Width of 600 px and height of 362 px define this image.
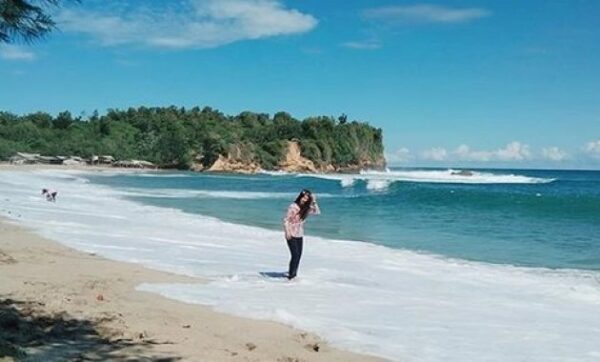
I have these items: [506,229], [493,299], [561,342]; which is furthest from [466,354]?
[506,229]

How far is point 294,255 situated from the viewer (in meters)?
11.8

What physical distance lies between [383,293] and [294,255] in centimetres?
184

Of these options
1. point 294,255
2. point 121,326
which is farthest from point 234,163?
point 121,326

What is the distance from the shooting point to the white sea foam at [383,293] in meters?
7.83

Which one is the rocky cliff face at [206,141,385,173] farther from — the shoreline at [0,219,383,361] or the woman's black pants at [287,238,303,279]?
the shoreline at [0,219,383,361]

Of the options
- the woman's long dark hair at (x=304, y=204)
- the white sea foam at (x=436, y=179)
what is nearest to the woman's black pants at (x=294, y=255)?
the woman's long dark hair at (x=304, y=204)

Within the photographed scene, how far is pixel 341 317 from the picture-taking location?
885 centimetres

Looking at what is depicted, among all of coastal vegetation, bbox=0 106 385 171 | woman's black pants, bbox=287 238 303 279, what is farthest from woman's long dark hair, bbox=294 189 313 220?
coastal vegetation, bbox=0 106 385 171

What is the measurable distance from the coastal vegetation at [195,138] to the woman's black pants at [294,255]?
112785 mm

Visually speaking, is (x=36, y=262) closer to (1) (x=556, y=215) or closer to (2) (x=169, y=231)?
(2) (x=169, y=231)

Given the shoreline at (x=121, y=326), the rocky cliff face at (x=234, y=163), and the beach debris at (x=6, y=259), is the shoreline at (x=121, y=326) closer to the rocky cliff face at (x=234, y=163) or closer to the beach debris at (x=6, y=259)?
the beach debris at (x=6, y=259)

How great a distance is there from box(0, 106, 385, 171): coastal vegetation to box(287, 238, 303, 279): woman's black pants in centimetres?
11278

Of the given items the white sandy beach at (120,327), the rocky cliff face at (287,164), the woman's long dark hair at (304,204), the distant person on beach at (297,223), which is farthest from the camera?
the rocky cliff face at (287,164)

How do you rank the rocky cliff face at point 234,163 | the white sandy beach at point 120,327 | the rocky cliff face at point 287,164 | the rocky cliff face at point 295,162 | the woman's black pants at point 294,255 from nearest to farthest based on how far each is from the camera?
the white sandy beach at point 120,327
the woman's black pants at point 294,255
the rocky cliff face at point 234,163
the rocky cliff face at point 287,164
the rocky cliff face at point 295,162
